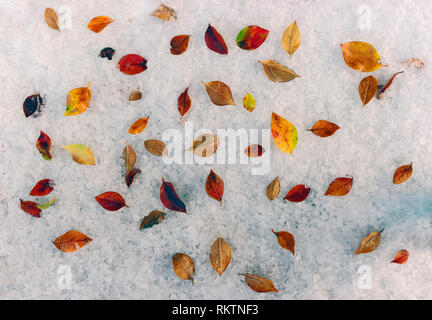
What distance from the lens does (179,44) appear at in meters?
0.67

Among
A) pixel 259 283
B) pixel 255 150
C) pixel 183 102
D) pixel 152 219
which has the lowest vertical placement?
pixel 259 283

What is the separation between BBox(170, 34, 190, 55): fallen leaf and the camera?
0.67 meters

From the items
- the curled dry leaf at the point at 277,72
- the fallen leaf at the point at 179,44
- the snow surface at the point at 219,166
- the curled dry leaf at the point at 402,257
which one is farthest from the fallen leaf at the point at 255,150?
the curled dry leaf at the point at 402,257

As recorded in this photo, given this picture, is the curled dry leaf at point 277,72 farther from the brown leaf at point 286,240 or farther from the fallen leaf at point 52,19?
the fallen leaf at point 52,19

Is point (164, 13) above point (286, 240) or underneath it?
above

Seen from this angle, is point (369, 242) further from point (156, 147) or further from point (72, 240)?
point (72, 240)

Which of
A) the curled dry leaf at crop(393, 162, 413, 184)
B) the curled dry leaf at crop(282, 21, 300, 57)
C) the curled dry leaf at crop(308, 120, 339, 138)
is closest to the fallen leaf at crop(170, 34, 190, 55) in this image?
the curled dry leaf at crop(282, 21, 300, 57)

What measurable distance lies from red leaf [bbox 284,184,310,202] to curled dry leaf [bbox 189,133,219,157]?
197mm

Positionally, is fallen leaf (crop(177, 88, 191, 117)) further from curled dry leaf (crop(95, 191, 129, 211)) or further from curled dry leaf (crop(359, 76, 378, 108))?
curled dry leaf (crop(359, 76, 378, 108))

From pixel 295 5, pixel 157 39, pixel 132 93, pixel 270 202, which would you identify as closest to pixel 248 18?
pixel 295 5

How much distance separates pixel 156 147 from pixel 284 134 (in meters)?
0.29

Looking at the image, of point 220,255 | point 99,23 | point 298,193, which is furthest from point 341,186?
point 99,23

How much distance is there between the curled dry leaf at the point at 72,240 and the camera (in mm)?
663

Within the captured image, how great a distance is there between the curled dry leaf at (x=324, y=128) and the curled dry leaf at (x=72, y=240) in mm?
568
